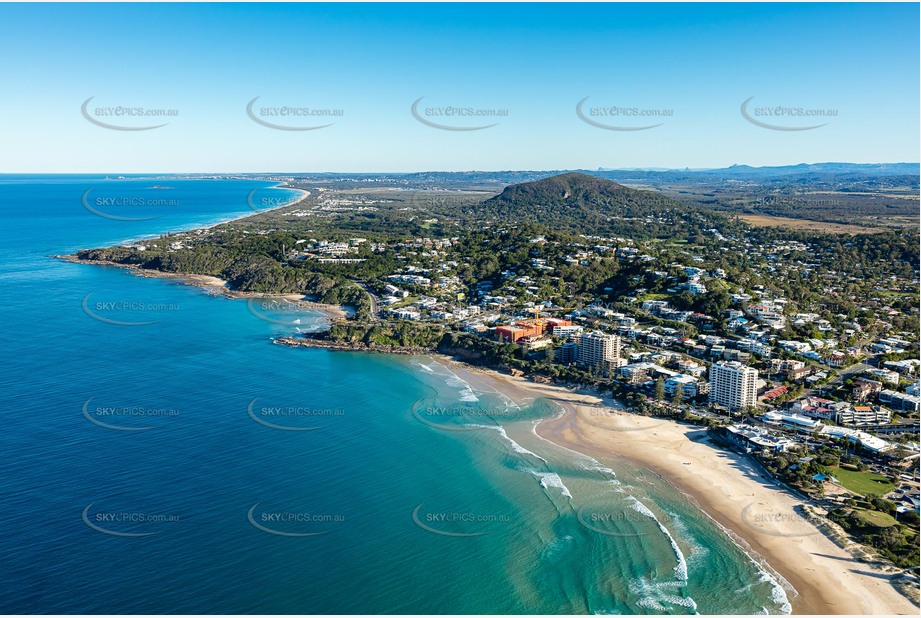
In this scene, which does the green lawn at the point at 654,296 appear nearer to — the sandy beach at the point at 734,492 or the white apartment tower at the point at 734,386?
the sandy beach at the point at 734,492

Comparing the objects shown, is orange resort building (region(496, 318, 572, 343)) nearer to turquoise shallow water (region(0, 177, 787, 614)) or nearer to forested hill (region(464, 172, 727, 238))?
turquoise shallow water (region(0, 177, 787, 614))

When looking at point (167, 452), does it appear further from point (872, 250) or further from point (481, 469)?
point (872, 250)

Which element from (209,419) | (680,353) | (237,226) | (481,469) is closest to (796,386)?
(680,353)

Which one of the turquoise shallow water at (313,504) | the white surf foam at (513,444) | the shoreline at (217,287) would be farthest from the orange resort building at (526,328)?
the shoreline at (217,287)

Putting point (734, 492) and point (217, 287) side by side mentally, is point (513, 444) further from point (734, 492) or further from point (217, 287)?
point (217, 287)

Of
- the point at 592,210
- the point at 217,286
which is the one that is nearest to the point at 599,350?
the point at 217,286

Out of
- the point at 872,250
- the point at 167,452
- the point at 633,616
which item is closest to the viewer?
the point at 633,616
